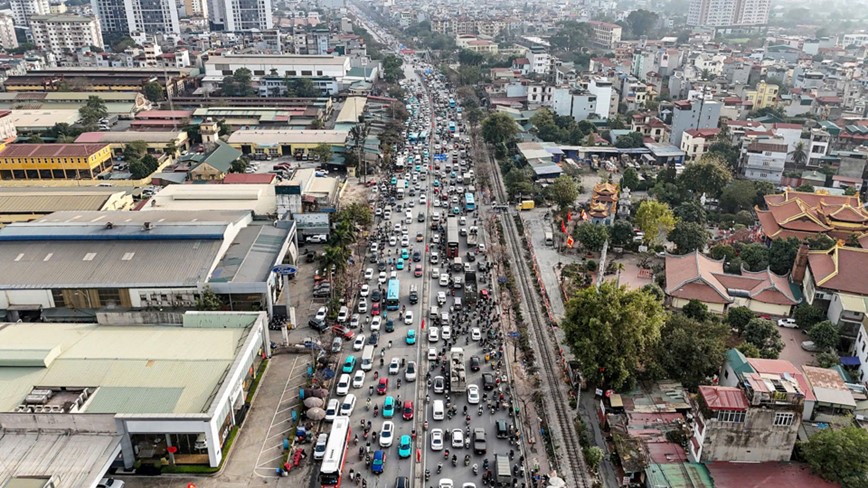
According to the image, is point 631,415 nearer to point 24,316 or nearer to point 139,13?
point 24,316

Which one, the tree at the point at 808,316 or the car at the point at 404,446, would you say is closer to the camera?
the car at the point at 404,446

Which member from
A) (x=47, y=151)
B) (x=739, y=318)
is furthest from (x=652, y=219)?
(x=47, y=151)

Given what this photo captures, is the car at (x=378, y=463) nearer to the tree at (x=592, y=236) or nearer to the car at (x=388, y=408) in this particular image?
the car at (x=388, y=408)

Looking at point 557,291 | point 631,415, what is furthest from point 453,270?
point 631,415

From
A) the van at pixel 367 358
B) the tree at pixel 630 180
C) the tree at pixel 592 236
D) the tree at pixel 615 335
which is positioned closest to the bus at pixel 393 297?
the van at pixel 367 358

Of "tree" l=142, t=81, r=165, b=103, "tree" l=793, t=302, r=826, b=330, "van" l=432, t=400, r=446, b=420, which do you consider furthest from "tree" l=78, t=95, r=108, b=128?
"tree" l=793, t=302, r=826, b=330

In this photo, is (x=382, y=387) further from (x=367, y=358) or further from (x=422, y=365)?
(x=422, y=365)
